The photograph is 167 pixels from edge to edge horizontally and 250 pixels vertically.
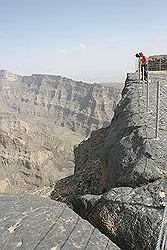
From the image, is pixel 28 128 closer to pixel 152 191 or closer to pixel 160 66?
pixel 160 66

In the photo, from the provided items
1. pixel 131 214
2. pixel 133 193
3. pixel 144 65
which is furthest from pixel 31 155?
pixel 131 214

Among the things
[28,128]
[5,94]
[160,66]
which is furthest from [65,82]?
[160,66]

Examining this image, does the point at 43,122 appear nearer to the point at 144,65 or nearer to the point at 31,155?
the point at 31,155

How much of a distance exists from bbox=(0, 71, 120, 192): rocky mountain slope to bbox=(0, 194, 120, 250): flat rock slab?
72.9 feet

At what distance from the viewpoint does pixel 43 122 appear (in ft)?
310

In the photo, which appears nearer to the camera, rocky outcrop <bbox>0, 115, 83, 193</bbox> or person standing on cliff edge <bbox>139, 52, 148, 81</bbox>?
person standing on cliff edge <bbox>139, 52, 148, 81</bbox>

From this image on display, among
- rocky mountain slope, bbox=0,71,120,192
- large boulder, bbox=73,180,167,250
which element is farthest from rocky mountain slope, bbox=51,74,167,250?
rocky mountain slope, bbox=0,71,120,192

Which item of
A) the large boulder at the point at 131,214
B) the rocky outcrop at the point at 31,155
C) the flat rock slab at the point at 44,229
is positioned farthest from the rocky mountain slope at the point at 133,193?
the rocky outcrop at the point at 31,155

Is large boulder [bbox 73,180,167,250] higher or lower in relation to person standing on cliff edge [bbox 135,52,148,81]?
lower

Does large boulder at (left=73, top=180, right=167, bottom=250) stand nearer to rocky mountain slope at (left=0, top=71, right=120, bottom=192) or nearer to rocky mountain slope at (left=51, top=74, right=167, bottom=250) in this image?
rocky mountain slope at (left=51, top=74, right=167, bottom=250)

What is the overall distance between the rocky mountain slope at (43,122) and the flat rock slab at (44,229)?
875 inches

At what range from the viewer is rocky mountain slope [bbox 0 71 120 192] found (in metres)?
59.7

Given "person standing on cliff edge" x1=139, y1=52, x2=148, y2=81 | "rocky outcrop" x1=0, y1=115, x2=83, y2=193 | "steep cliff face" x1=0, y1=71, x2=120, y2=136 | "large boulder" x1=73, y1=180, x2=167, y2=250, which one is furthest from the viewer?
"steep cliff face" x1=0, y1=71, x2=120, y2=136

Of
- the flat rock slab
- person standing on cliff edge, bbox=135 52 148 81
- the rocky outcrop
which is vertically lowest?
the rocky outcrop
